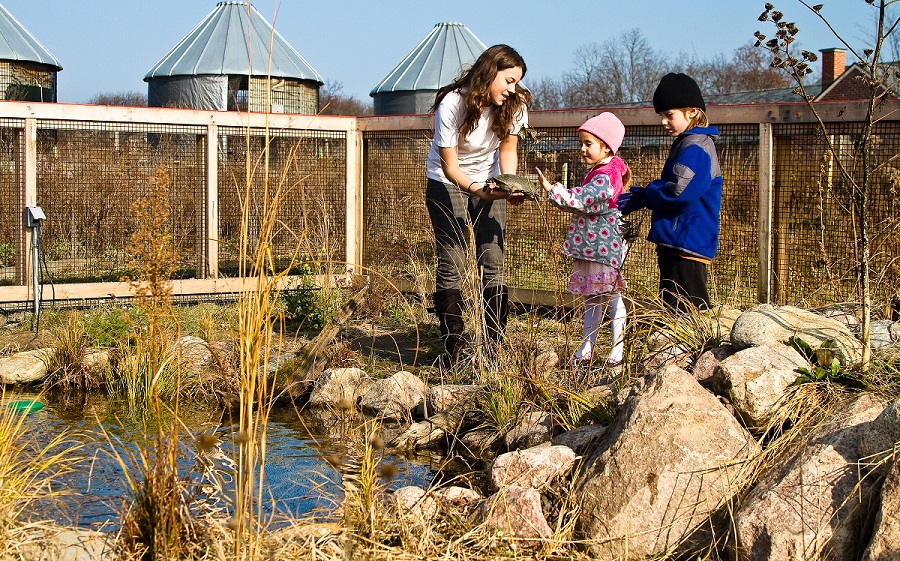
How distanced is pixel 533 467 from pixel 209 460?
1.17m

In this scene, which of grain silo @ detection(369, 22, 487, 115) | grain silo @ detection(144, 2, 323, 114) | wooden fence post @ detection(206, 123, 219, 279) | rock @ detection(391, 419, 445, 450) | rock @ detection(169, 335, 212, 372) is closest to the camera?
rock @ detection(391, 419, 445, 450)

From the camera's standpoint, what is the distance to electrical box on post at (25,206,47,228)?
23.6 feet

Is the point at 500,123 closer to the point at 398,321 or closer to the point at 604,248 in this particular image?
the point at 604,248

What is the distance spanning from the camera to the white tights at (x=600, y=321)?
16.1 feet

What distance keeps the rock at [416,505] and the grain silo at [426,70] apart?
26449mm

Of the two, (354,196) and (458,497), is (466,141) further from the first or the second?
(354,196)

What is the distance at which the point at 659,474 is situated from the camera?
3295 mm

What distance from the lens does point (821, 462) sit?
3.17m

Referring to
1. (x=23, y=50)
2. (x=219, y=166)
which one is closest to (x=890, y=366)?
(x=219, y=166)

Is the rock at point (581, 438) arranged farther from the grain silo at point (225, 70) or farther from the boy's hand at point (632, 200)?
the grain silo at point (225, 70)

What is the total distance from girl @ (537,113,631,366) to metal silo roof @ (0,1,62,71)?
24.7 metres

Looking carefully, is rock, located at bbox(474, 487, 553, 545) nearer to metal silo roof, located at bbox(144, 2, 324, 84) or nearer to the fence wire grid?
the fence wire grid

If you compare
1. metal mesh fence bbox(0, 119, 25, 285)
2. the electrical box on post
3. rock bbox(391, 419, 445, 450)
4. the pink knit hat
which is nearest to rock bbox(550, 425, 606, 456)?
rock bbox(391, 419, 445, 450)

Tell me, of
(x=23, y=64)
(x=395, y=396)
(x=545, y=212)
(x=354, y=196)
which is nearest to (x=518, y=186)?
(x=395, y=396)
